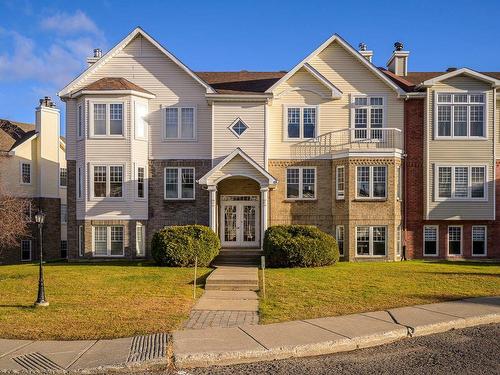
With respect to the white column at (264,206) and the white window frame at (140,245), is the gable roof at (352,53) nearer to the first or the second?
the white column at (264,206)

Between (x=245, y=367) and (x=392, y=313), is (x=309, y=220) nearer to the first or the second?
(x=392, y=313)

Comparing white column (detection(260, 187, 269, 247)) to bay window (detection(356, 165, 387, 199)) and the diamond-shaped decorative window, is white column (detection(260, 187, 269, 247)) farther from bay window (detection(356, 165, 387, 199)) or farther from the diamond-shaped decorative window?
bay window (detection(356, 165, 387, 199))

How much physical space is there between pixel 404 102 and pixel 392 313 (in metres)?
16.2

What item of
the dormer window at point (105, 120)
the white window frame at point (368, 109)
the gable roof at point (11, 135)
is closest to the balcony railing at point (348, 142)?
the white window frame at point (368, 109)

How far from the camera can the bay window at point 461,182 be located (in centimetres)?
2439

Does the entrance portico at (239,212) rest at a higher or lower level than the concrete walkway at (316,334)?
higher

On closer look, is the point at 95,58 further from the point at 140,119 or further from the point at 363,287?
the point at 363,287

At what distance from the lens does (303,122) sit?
24.7 m

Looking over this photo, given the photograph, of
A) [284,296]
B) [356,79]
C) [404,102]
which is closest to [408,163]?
[404,102]

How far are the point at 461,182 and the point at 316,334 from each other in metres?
18.0

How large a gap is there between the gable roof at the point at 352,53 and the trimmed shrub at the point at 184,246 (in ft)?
26.2

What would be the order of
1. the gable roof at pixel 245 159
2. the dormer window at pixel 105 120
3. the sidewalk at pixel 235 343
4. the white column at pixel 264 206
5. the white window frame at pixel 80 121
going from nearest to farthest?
the sidewalk at pixel 235 343 → the gable roof at pixel 245 159 → the white column at pixel 264 206 → the dormer window at pixel 105 120 → the white window frame at pixel 80 121

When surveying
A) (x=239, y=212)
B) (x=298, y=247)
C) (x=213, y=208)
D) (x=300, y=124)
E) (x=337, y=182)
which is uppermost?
(x=300, y=124)

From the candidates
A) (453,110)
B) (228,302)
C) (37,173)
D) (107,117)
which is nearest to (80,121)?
(107,117)
